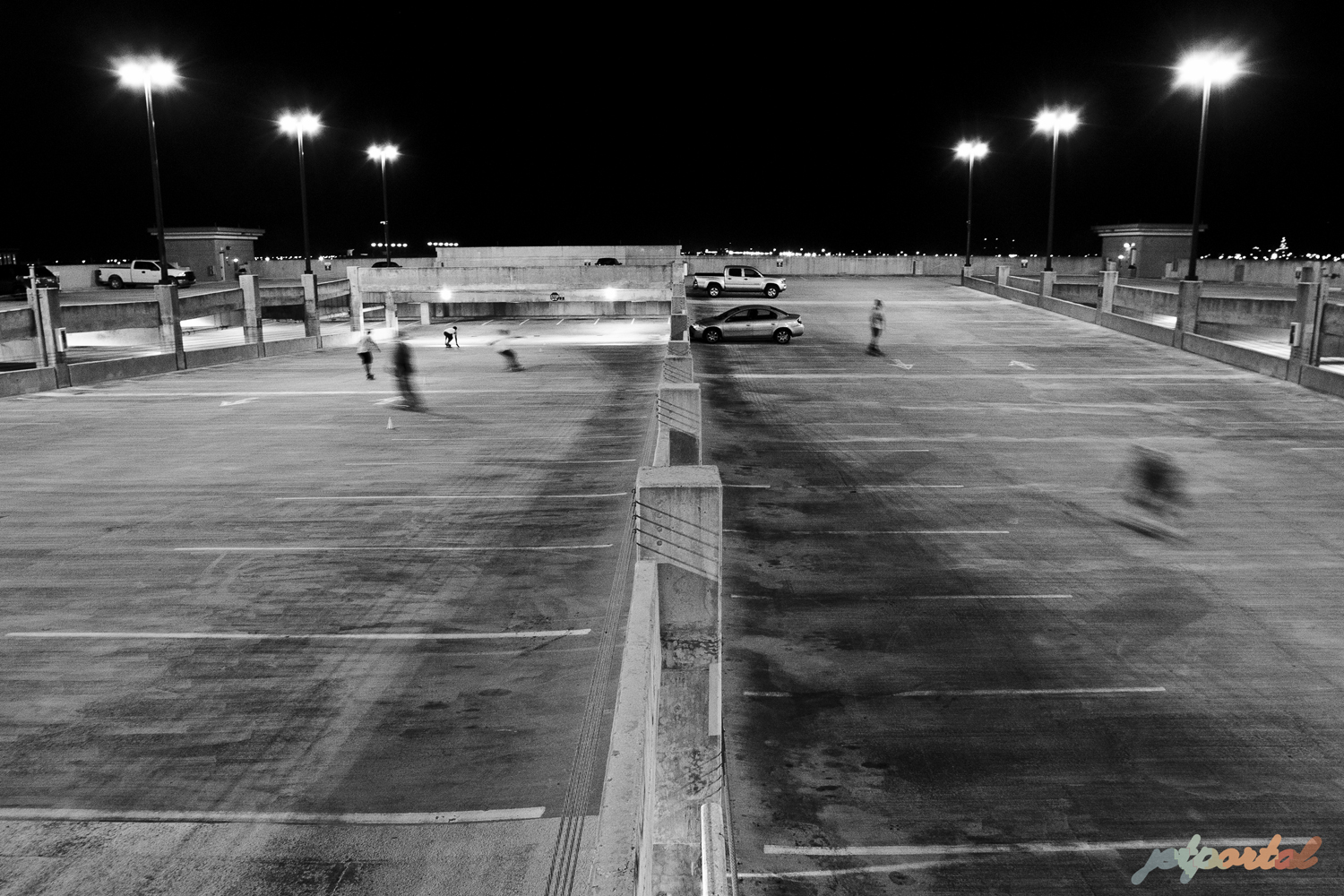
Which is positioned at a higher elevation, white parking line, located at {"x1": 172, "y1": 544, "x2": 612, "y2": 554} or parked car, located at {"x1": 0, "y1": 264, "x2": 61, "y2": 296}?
parked car, located at {"x1": 0, "y1": 264, "x2": 61, "y2": 296}

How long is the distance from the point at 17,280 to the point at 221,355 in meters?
25.0

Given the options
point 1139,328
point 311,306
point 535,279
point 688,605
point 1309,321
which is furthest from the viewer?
point 535,279

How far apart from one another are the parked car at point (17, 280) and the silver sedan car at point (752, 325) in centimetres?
3392

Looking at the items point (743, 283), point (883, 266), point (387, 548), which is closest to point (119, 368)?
point (387, 548)

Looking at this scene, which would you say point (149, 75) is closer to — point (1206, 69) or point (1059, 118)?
point (1206, 69)

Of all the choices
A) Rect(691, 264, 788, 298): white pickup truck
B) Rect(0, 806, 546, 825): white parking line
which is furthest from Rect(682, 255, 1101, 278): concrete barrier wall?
Rect(0, 806, 546, 825): white parking line

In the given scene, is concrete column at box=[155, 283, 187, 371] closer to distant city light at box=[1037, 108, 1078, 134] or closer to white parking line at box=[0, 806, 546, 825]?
white parking line at box=[0, 806, 546, 825]

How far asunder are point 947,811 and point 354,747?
4491 millimetres

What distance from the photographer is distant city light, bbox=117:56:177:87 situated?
2816 cm

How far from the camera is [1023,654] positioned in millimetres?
9656

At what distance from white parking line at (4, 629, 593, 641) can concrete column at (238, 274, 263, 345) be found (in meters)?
29.4

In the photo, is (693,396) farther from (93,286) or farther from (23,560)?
(93,286)

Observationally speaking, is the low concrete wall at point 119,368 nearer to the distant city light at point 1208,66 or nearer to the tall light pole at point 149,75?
the tall light pole at point 149,75

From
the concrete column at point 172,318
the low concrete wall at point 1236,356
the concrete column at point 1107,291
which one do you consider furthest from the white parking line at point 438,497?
the concrete column at point 1107,291
